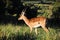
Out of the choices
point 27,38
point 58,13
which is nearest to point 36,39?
point 27,38

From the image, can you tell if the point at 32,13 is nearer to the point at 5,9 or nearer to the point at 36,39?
the point at 5,9

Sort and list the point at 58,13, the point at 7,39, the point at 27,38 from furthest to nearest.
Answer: the point at 58,13 → the point at 27,38 → the point at 7,39

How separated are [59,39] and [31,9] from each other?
302 inches

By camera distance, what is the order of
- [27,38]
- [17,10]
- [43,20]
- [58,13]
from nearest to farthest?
1. [27,38]
2. [43,20]
3. [58,13]
4. [17,10]

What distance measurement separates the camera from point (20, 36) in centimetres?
884

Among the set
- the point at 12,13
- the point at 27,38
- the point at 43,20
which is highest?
the point at 27,38

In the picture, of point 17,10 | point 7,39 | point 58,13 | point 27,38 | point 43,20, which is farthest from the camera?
point 17,10

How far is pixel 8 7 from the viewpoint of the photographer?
1530 centimetres

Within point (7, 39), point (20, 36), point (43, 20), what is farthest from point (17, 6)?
point (7, 39)

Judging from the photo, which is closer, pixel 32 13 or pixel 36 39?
pixel 36 39

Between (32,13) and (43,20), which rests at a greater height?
(43,20)

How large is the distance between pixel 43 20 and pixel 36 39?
7.91 feet

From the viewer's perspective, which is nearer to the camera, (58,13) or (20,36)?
(20,36)

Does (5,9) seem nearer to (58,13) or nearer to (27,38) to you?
(58,13)
